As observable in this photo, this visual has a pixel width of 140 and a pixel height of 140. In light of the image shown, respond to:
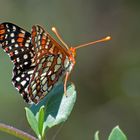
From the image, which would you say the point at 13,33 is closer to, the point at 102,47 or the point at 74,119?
the point at 74,119

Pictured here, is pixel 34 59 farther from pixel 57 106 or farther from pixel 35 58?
pixel 57 106

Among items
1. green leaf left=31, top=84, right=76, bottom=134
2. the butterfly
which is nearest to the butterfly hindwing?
the butterfly

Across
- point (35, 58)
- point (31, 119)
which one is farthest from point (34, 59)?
point (31, 119)

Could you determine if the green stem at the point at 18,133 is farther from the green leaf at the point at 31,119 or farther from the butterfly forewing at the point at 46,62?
the butterfly forewing at the point at 46,62

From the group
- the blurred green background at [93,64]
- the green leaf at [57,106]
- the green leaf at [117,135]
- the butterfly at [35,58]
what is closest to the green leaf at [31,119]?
the green leaf at [57,106]

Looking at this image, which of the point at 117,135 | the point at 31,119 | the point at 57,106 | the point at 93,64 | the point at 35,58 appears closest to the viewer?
the point at 117,135

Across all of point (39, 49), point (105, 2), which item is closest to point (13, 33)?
point (39, 49)
